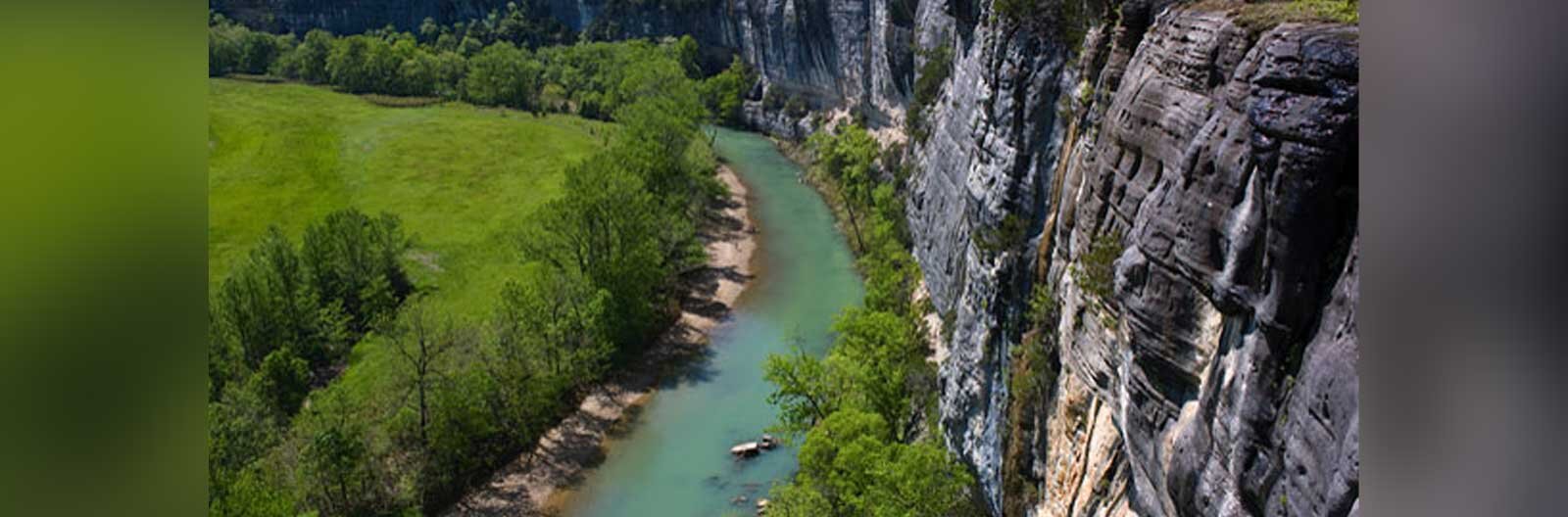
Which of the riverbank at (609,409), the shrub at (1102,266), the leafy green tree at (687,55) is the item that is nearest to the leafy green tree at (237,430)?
the riverbank at (609,409)

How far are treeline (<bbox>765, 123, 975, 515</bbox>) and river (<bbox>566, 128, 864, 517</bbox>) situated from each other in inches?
56.8

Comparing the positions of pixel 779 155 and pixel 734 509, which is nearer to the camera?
pixel 734 509

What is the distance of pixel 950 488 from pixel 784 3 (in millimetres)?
58118

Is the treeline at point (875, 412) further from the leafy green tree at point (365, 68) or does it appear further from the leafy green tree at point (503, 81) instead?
the leafy green tree at point (365, 68)

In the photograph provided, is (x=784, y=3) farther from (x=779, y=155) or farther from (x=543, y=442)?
(x=543, y=442)

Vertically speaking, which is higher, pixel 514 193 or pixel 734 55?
pixel 734 55

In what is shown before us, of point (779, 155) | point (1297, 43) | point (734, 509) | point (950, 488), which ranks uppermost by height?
point (1297, 43)

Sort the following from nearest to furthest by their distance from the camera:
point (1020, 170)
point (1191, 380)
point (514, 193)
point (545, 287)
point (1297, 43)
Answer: point (1297, 43) < point (1191, 380) < point (1020, 170) < point (545, 287) < point (514, 193)

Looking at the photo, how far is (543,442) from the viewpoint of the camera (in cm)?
3775

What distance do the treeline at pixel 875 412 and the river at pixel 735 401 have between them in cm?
144

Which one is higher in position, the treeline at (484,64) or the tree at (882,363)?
the treeline at (484,64)

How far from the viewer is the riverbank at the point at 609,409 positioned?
34.8 meters
